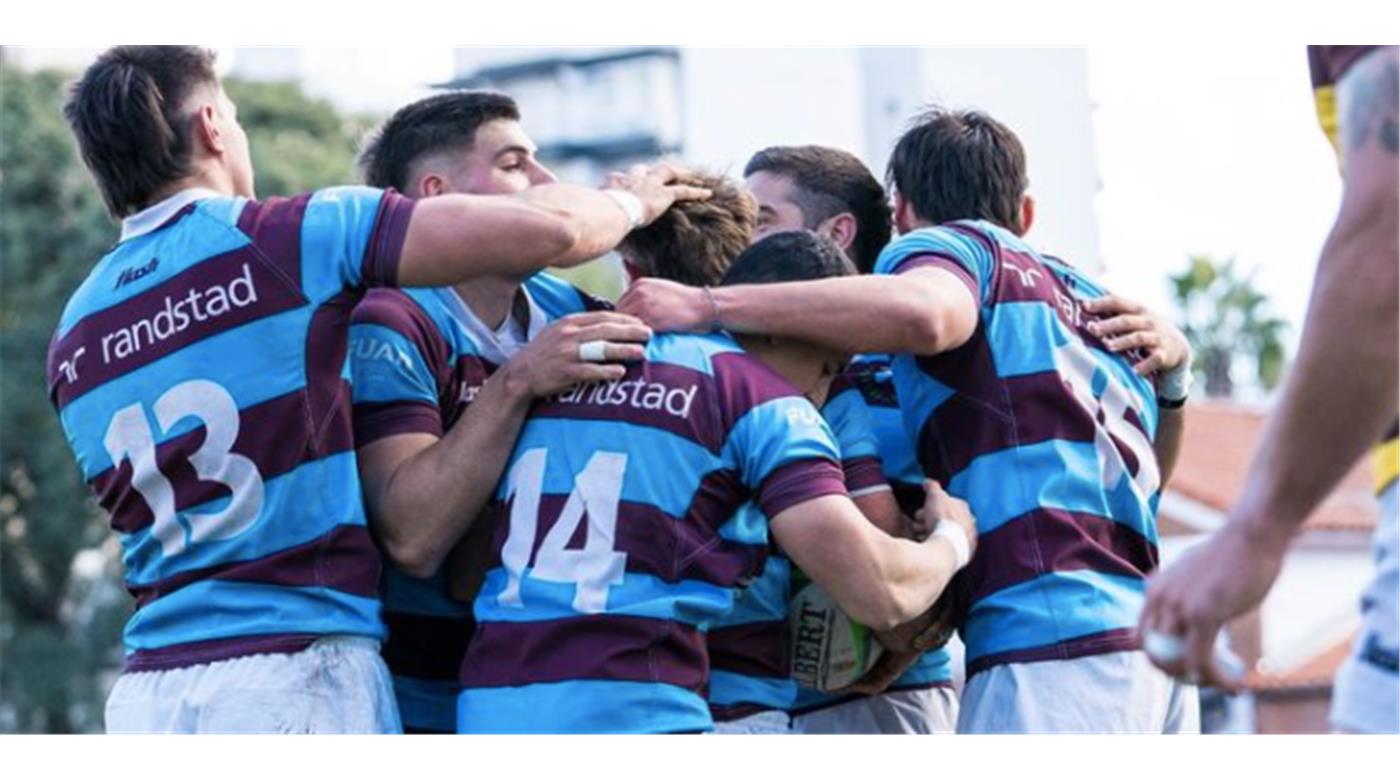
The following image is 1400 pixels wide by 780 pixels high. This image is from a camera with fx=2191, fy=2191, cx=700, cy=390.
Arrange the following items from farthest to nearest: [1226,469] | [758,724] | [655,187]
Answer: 1. [1226,469]
2. [655,187]
3. [758,724]

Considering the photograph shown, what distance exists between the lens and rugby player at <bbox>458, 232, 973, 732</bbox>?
4.54 m

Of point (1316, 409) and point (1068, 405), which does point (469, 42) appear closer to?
point (1068, 405)

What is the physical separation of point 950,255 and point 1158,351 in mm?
672

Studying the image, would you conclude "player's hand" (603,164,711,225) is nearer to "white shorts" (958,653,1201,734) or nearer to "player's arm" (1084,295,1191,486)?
"player's arm" (1084,295,1191,486)

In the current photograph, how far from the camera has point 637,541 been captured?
4.55 metres

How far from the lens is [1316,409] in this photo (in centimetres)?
300

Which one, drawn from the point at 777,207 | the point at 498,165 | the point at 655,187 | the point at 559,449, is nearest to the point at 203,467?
the point at 559,449

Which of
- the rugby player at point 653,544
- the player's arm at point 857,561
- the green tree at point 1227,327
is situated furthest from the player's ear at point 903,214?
the green tree at point 1227,327

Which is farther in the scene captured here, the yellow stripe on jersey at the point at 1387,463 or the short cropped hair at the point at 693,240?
the short cropped hair at the point at 693,240

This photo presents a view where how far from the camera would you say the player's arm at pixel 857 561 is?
14.8 feet

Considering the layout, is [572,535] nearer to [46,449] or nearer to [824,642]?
[824,642]

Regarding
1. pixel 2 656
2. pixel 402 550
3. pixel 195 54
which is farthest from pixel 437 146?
pixel 2 656

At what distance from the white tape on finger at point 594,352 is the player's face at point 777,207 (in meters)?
1.07

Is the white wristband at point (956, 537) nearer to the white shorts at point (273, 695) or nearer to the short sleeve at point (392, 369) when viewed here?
the short sleeve at point (392, 369)
